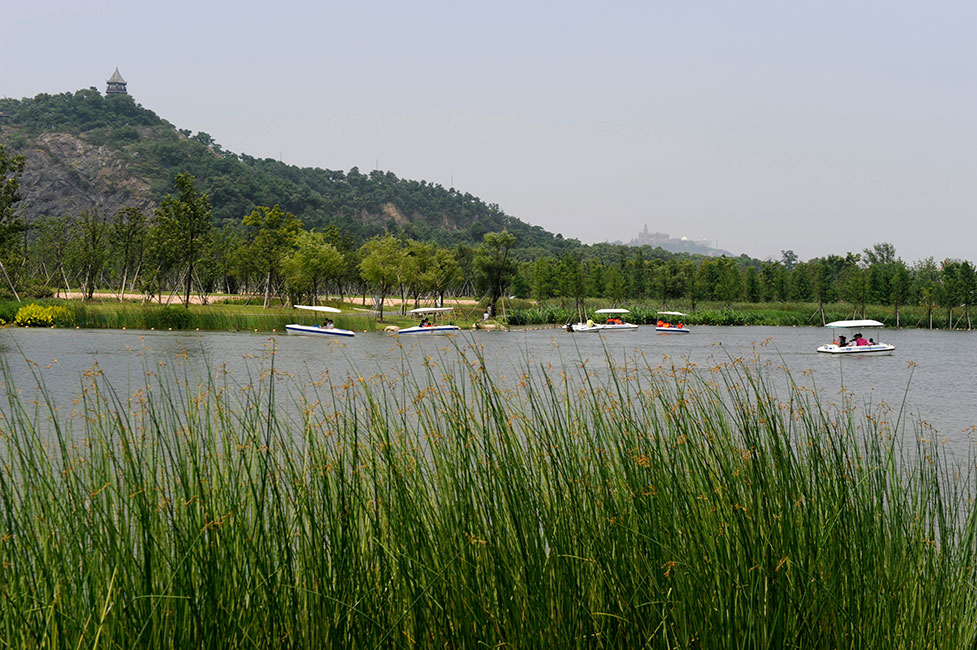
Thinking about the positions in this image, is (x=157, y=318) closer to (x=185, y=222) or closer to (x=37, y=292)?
(x=185, y=222)

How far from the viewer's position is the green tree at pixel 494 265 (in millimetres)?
62594

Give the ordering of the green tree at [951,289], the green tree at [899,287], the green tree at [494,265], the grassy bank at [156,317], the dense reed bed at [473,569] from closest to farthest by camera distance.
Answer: the dense reed bed at [473,569]
the grassy bank at [156,317]
the green tree at [494,265]
the green tree at [951,289]
the green tree at [899,287]

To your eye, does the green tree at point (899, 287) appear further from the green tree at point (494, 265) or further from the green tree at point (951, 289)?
the green tree at point (494, 265)

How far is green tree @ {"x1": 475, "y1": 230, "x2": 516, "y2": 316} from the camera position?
205 feet

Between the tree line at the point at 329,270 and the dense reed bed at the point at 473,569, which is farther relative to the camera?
the tree line at the point at 329,270

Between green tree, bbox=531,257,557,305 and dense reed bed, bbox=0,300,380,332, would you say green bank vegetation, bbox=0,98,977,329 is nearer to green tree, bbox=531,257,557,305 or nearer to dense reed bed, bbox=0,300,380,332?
green tree, bbox=531,257,557,305

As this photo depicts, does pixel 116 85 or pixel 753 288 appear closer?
pixel 753 288

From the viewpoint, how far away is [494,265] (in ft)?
205

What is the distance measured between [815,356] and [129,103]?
161 meters

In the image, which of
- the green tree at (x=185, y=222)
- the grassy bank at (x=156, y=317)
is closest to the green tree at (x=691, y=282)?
the grassy bank at (x=156, y=317)

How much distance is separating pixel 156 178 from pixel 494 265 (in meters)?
91.2

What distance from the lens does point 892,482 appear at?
4.22 meters

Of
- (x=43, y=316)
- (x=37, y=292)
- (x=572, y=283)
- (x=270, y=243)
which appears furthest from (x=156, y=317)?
(x=572, y=283)

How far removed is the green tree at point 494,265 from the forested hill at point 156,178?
1845 inches
